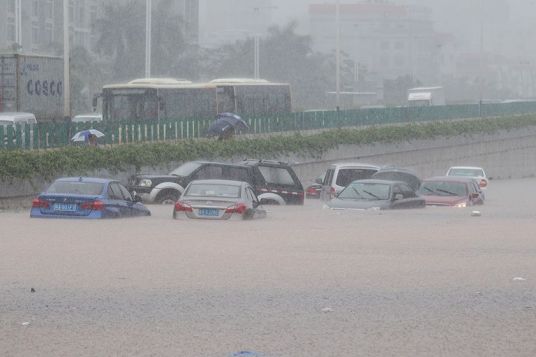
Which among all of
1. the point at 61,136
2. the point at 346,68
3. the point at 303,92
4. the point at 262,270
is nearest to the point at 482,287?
the point at 262,270

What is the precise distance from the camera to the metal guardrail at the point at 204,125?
37.5m

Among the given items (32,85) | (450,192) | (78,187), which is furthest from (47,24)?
(78,187)

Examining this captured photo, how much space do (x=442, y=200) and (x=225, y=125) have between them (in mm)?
12017

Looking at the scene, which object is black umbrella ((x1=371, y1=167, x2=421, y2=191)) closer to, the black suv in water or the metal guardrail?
the black suv in water

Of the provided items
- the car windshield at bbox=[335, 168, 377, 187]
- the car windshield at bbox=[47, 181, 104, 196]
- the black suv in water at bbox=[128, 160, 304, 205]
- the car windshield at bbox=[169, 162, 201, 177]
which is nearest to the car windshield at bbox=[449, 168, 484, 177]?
the car windshield at bbox=[335, 168, 377, 187]

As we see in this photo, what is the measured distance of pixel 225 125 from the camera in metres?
47.7

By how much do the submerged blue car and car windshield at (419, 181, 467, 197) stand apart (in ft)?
39.3

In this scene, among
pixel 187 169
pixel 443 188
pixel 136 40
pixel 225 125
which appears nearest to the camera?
pixel 187 169

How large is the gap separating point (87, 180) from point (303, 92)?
3766 inches

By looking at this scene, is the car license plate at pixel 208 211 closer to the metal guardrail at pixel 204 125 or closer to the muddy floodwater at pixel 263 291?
the muddy floodwater at pixel 263 291

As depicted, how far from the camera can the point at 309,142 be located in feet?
179

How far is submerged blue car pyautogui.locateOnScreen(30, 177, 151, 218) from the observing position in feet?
92.7

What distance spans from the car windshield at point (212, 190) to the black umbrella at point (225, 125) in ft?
60.7

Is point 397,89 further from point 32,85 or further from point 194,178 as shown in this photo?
point 194,178
